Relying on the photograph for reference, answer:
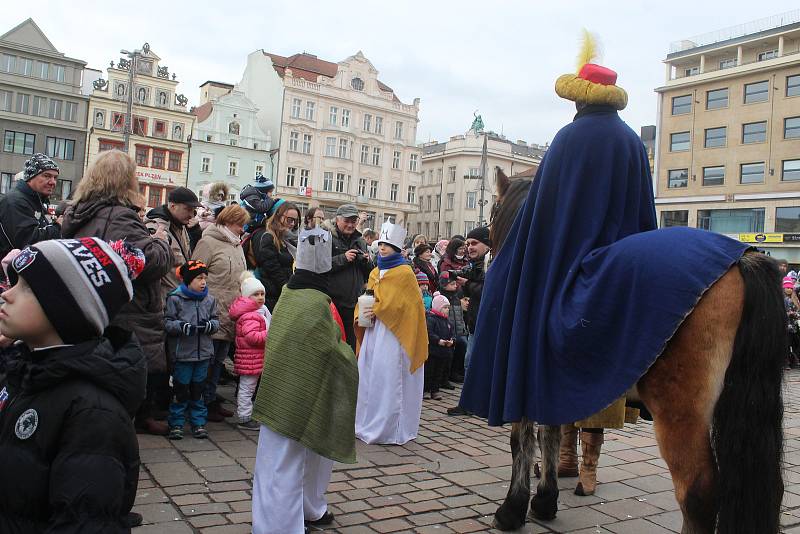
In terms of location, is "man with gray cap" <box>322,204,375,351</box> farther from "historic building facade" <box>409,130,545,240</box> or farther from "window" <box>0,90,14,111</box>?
"historic building facade" <box>409,130,545,240</box>

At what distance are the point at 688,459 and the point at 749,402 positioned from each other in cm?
38

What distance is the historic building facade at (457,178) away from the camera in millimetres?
77500

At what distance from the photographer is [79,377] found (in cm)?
196

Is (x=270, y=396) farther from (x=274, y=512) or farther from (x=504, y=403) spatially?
(x=504, y=403)

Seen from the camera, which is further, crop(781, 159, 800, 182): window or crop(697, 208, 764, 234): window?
crop(697, 208, 764, 234): window

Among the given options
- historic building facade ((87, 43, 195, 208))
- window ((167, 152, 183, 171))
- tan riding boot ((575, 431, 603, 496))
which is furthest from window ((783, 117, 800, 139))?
tan riding boot ((575, 431, 603, 496))

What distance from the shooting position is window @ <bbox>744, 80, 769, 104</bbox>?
49.3 meters

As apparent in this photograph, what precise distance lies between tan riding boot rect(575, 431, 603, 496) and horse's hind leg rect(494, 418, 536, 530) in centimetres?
81

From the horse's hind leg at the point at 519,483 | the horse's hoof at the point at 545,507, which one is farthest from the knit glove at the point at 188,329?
the horse's hoof at the point at 545,507

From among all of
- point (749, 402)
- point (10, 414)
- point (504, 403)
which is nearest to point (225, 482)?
point (504, 403)

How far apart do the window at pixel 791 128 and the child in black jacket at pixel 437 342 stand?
48.6m

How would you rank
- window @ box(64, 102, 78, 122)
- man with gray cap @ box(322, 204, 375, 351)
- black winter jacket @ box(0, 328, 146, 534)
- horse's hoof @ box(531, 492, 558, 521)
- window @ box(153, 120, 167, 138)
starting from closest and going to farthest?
1. black winter jacket @ box(0, 328, 146, 534)
2. horse's hoof @ box(531, 492, 558, 521)
3. man with gray cap @ box(322, 204, 375, 351)
4. window @ box(64, 102, 78, 122)
5. window @ box(153, 120, 167, 138)

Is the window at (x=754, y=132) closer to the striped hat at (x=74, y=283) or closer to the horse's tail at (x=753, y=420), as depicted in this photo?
the horse's tail at (x=753, y=420)

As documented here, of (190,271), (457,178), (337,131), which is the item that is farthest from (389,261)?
(457,178)
